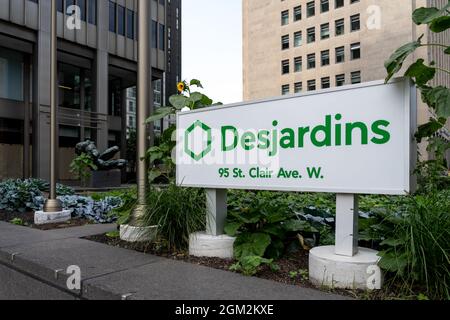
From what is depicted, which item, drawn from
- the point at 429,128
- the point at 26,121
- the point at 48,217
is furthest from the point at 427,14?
the point at 26,121

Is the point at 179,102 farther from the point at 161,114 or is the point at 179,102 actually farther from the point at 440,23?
the point at 440,23

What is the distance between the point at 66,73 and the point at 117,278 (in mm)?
29269

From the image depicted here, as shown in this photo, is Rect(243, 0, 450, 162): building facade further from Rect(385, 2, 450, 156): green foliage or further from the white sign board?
Rect(385, 2, 450, 156): green foliage

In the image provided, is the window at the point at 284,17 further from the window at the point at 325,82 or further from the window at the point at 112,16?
the window at the point at 112,16

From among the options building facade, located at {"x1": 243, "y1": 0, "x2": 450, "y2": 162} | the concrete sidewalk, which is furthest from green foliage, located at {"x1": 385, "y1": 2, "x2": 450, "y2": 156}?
building facade, located at {"x1": 243, "y1": 0, "x2": 450, "y2": 162}

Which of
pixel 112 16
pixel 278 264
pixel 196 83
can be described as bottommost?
pixel 278 264

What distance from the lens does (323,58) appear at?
2140 inches

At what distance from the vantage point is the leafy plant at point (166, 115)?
18.9 feet

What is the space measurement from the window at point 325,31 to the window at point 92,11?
34.8 meters

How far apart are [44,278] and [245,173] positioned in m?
2.58

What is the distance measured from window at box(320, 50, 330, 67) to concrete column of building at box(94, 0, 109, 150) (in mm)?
33495

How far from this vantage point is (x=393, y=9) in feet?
160
